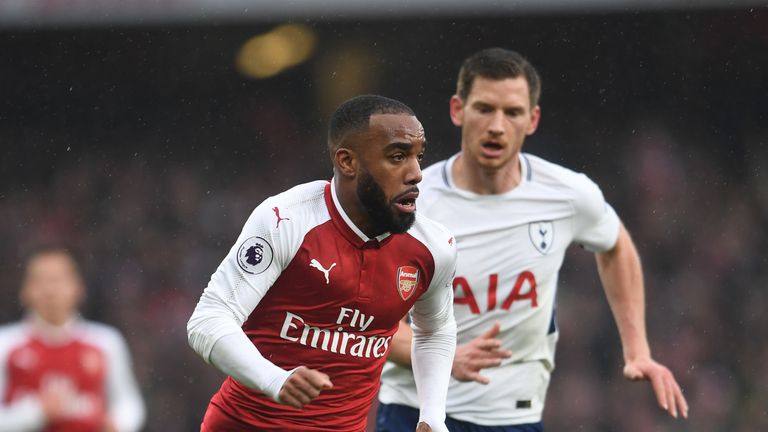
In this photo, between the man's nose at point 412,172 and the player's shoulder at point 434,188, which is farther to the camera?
A: the player's shoulder at point 434,188

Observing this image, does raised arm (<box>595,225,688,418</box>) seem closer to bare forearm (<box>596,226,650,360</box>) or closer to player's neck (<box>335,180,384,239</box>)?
bare forearm (<box>596,226,650,360</box>)

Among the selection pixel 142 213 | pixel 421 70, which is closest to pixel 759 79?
pixel 421 70

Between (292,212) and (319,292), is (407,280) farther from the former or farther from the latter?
(292,212)

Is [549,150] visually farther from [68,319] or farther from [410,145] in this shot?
[410,145]

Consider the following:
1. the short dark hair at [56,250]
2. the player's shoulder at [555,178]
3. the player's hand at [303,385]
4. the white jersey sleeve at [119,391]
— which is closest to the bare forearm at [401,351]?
the player's shoulder at [555,178]

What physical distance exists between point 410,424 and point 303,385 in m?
2.11

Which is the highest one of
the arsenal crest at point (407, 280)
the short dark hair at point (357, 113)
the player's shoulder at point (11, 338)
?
the player's shoulder at point (11, 338)

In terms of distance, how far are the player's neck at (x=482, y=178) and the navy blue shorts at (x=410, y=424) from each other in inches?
41.6

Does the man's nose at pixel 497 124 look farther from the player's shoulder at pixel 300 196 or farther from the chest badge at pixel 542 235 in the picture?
the player's shoulder at pixel 300 196

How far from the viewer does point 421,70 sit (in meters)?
16.3

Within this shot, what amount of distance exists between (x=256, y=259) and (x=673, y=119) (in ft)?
40.1

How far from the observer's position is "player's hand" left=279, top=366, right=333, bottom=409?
3.63 metres

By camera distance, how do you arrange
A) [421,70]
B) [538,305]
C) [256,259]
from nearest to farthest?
[256,259], [538,305], [421,70]

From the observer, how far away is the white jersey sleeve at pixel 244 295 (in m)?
3.88
